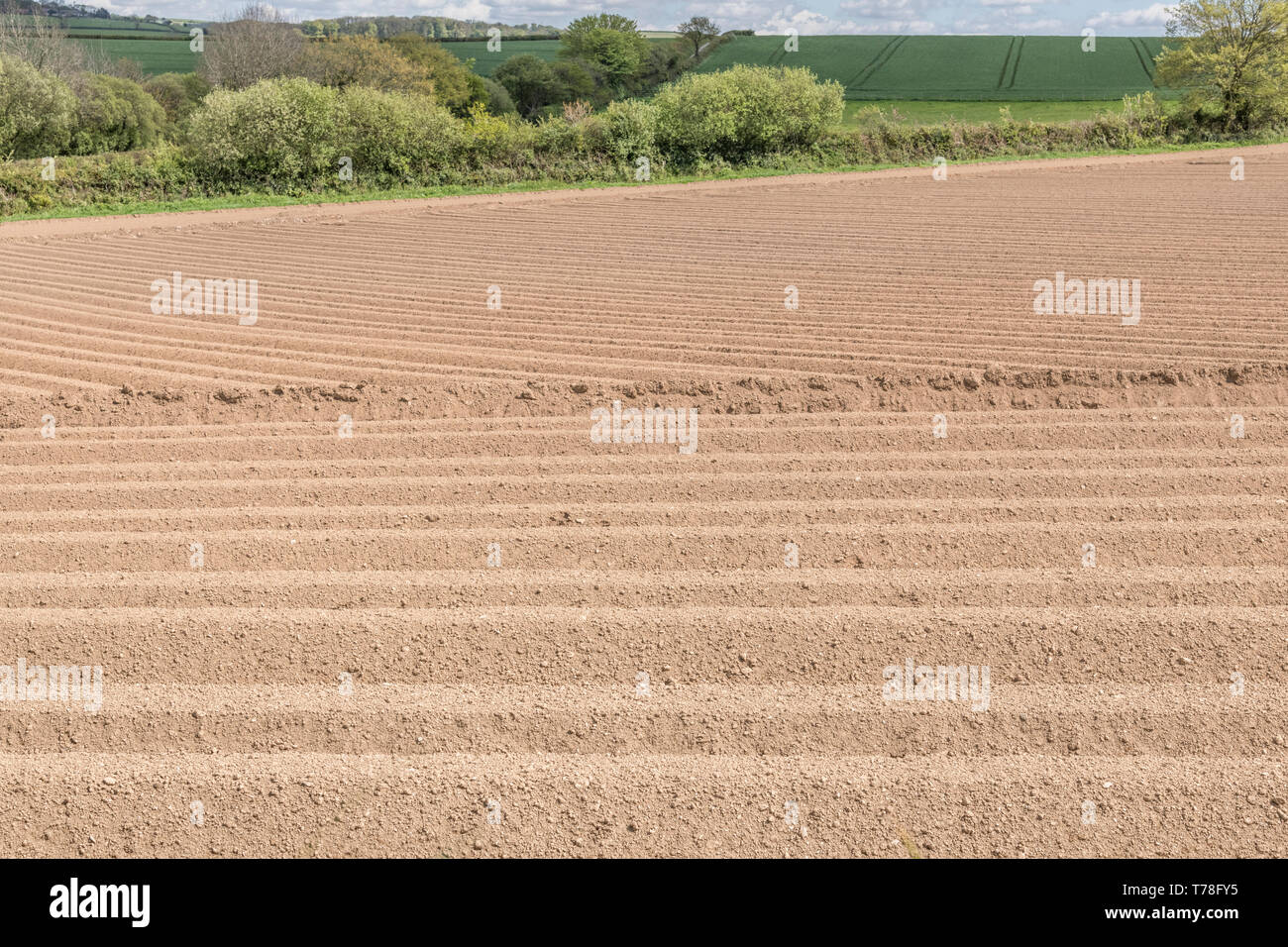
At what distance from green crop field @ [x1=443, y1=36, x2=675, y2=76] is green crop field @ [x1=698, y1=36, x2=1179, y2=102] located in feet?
35.3

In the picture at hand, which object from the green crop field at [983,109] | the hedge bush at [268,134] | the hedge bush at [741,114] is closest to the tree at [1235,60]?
the green crop field at [983,109]

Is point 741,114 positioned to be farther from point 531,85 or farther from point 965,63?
point 965,63

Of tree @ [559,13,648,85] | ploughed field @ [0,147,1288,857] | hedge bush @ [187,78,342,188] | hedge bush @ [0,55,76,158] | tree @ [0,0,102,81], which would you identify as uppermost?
tree @ [559,13,648,85]

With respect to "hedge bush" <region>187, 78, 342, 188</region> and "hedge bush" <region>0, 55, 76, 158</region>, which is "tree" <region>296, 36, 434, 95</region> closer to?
"hedge bush" <region>0, 55, 76, 158</region>

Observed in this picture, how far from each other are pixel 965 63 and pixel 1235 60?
27.8 m

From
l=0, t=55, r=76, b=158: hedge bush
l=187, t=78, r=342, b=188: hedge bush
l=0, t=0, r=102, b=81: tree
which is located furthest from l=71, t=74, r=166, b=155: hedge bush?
l=187, t=78, r=342, b=188: hedge bush

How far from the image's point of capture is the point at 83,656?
5465 millimetres

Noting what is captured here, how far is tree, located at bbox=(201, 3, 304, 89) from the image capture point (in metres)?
54.8

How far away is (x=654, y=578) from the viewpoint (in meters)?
6.17

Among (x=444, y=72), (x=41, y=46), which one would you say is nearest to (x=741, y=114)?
(x=444, y=72)

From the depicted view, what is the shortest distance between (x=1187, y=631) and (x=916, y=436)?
129 inches

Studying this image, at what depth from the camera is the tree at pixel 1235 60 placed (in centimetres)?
4153
